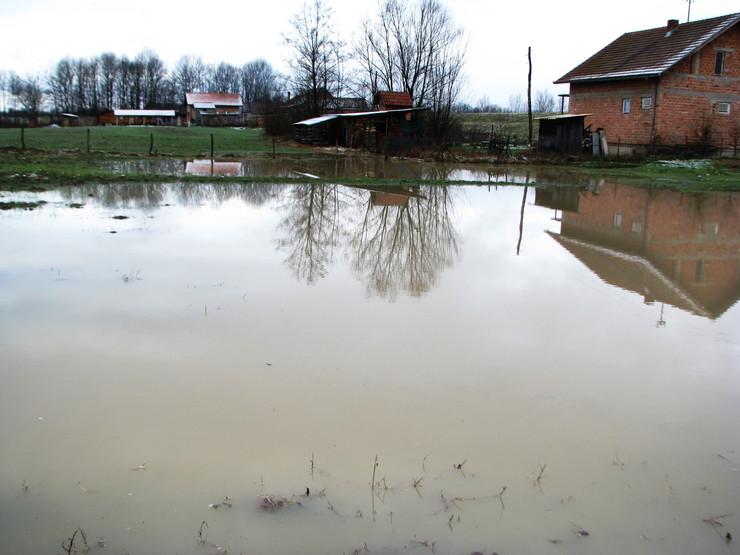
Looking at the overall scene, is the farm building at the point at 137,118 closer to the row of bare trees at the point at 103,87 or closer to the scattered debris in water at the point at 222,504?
the row of bare trees at the point at 103,87

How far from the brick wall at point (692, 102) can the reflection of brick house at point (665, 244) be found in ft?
50.1

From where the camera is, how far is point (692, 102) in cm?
3212

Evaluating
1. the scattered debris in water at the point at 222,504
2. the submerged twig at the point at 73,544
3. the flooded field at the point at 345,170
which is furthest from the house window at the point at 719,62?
the submerged twig at the point at 73,544

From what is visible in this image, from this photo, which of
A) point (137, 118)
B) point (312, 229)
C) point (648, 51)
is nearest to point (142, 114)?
point (137, 118)

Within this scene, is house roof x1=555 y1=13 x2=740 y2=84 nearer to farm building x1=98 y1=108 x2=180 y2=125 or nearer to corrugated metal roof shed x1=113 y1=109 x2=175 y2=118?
corrugated metal roof shed x1=113 y1=109 x2=175 y2=118

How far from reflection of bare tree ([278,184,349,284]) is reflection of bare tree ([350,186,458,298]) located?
1.49 feet

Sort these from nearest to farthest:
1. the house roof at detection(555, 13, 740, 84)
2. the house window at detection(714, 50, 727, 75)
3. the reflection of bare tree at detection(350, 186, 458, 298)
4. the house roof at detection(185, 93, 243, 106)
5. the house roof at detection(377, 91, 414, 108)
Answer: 1. the reflection of bare tree at detection(350, 186, 458, 298)
2. the house roof at detection(555, 13, 740, 84)
3. the house window at detection(714, 50, 727, 75)
4. the house roof at detection(377, 91, 414, 108)
5. the house roof at detection(185, 93, 243, 106)

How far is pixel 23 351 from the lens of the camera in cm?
546

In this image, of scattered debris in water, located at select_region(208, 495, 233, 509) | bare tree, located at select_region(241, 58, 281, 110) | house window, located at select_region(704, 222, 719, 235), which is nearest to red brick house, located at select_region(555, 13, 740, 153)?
house window, located at select_region(704, 222, 719, 235)

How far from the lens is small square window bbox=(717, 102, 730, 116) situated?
3278 cm

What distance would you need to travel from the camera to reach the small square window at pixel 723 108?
108 ft

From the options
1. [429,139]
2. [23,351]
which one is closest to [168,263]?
[23,351]

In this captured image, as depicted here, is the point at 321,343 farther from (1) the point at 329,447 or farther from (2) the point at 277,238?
(2) the point at 277,238

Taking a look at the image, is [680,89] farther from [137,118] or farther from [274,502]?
[137,118]
